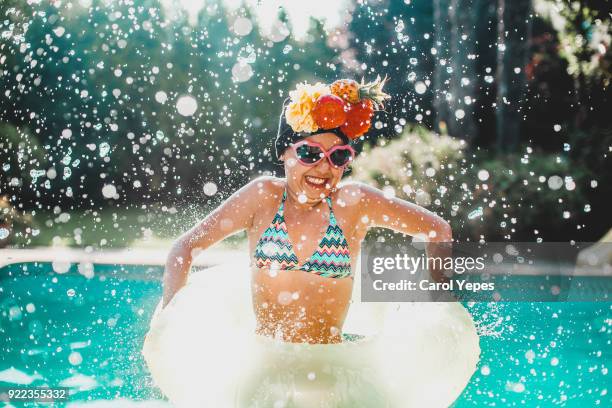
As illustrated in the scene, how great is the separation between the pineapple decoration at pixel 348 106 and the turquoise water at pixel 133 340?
2764 millimetres

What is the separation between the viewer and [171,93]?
46.1ft

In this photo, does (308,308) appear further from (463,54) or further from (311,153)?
(463,54)

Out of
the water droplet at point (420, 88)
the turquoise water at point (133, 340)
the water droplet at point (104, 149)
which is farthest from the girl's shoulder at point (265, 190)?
the water droplet at point (104, 149)

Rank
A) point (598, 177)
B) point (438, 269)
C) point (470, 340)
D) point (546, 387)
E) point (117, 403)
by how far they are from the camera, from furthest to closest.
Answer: point (598, 177), point (546, 387), point (117, 403), point (438, 269), point (470, 340)

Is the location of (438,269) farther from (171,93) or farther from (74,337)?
(171,93)

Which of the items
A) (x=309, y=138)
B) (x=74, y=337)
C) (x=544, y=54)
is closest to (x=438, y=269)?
(x=309, y=138)

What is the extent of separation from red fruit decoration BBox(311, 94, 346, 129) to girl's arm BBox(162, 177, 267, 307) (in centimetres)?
43

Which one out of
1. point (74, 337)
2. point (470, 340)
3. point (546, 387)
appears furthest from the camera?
point (74, 337)

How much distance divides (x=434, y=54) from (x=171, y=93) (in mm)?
6222

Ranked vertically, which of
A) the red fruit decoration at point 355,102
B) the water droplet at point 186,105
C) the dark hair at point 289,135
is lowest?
the dark hair at point 289,135

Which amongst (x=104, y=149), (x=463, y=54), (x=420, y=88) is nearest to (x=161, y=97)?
(x=104, y=149)

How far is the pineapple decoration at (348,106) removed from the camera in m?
2.68

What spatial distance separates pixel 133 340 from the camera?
20.5 feet

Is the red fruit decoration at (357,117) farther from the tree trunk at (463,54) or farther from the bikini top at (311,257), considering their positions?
the tree trunk at (463,54)
